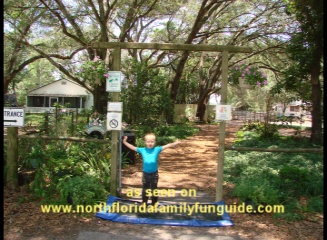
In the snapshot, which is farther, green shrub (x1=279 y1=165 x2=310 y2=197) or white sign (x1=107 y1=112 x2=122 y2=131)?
green shrub (x1=279 y1=165 x2=310 y2=197)

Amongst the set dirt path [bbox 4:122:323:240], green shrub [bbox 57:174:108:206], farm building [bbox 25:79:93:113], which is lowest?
dirt path [bbox 4:122:323:240]

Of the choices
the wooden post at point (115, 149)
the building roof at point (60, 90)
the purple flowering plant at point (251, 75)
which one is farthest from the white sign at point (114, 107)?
the building roof at point (60, 90)

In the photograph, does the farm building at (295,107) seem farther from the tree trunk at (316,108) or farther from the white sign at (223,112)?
the white sign at (223,112)

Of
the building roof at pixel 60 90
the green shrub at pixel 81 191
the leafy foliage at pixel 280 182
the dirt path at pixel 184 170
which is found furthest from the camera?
the building roof at pixel 60 90

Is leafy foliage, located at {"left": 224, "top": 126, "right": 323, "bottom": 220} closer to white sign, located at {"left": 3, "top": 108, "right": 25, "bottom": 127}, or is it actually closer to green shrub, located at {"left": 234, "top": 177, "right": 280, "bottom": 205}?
green shrub, located at {"left": 234, "top": 177, "right": 280, "bottom": 205}

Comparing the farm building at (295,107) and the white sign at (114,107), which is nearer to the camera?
the white sign at (114,107)

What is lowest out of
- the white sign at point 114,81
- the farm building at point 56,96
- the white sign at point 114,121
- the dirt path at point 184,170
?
the dirt path at point 184,170

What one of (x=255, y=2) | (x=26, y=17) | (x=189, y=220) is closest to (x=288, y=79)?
(x=255, y=2)

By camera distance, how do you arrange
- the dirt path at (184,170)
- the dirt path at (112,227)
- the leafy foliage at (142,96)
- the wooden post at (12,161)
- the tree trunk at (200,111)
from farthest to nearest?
the tree trunk at (200,111), the leafy foliage at (142,96), the dirt path at (184,170), the wooden post at (12,161), the dirt path at (112,227)

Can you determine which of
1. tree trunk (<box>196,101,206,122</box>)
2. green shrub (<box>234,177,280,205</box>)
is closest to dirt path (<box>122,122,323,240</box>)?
green shrub (<box>234,177,280,205</box>)

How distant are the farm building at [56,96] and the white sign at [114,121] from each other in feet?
101

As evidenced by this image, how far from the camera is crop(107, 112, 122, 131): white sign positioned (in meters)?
5.38

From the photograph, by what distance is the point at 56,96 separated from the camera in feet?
116

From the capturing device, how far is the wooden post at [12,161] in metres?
5.55
